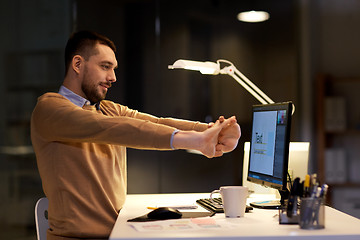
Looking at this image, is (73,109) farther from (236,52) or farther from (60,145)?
(236,52)

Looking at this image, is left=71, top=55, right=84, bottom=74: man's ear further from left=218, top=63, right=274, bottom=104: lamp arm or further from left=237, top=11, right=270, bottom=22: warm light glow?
left=237, top=11, right=270, bottom=22: warm light glow

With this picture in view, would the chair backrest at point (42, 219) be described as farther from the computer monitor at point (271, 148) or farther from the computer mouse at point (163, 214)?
the computer monitor at point (271, 148)

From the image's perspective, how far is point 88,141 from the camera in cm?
179

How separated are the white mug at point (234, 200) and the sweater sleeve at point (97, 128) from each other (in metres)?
0.26

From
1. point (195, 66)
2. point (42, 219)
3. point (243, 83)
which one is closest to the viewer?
point (42, 219)

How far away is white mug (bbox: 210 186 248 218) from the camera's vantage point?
1.68m

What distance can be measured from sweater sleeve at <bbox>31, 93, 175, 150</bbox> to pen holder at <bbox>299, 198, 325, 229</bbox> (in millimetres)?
514

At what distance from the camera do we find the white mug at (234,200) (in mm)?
1681

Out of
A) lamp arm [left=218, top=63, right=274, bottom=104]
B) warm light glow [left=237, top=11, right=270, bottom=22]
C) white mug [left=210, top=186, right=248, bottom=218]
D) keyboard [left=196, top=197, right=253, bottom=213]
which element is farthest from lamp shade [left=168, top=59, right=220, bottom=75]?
warm light glow [left=237, top=11, right=270, bottom=22]

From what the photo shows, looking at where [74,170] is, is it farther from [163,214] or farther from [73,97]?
[163,214]

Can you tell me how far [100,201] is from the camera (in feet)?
6.45

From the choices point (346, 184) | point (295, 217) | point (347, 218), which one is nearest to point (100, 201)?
point (295, 217)

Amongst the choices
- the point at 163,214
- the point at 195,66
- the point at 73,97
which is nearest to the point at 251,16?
the point at 195,66

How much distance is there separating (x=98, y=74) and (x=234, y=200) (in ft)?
2.86
